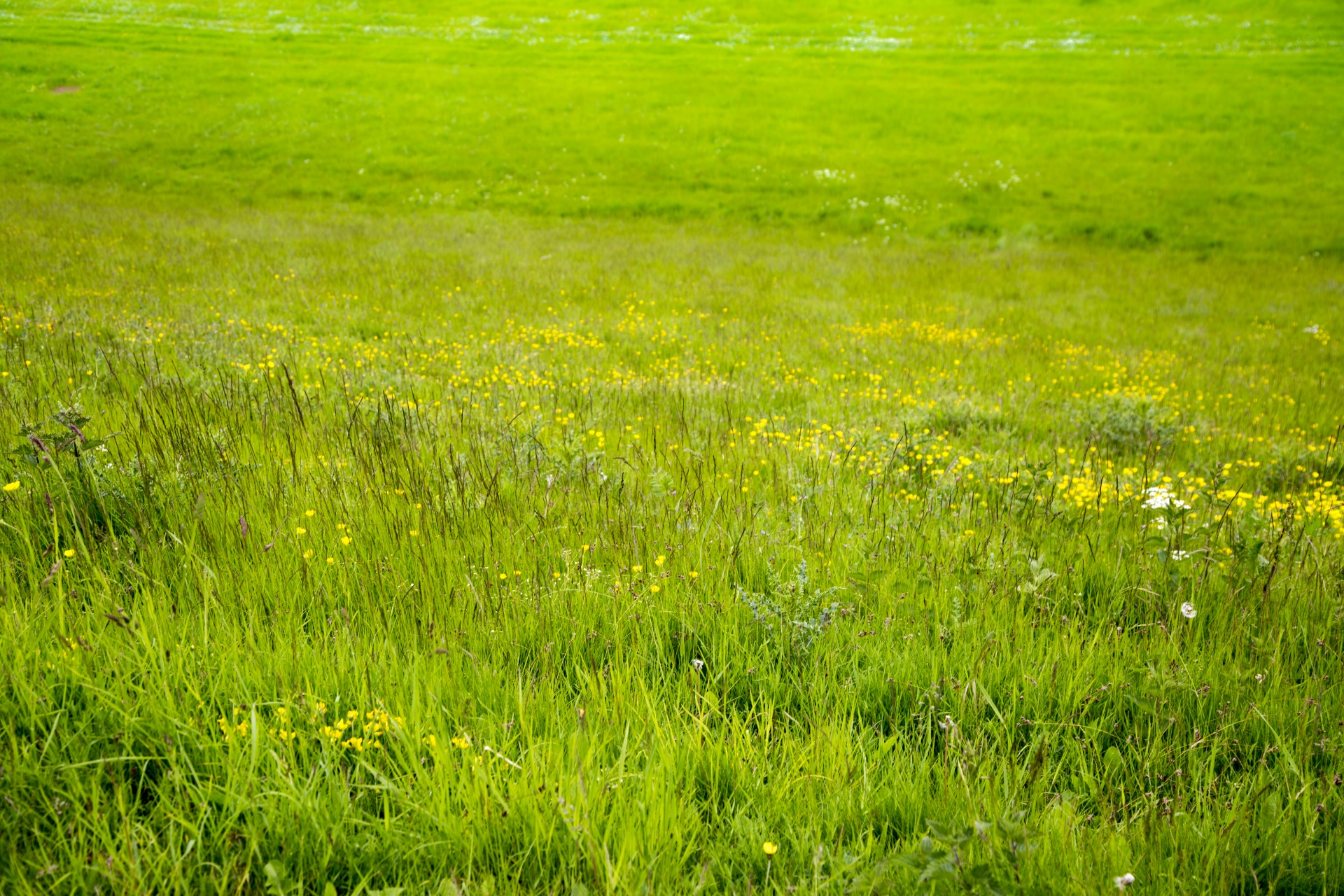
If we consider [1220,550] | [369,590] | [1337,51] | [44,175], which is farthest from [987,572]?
[1337,51]

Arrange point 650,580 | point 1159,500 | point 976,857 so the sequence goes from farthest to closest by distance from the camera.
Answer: point 1159,500, point 650,580, point 976,857

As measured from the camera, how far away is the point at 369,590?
109 inches

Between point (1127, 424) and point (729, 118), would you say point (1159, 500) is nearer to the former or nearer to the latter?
point (1127, 424)

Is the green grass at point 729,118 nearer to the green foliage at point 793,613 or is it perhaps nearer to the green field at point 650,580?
the green field at point 650,580

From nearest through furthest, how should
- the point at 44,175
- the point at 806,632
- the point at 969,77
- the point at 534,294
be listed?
1. the point at 806,632
2. the point at 534,294
3. the point at 44,175
4. the point at 969,77

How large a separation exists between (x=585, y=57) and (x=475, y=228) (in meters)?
26.7

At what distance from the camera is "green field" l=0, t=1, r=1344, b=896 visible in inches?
67.9

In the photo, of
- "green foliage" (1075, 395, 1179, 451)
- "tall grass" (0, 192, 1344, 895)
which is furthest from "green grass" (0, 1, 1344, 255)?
"tall grass" (0, 192, 1344, 895)

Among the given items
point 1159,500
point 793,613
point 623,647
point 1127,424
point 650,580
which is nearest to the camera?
point 623,647

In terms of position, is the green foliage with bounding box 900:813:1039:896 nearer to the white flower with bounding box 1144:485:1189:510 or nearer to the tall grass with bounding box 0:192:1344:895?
the tall grass with bounding box 0:192:1344:895

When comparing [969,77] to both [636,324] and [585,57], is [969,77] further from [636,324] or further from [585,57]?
[636,324]

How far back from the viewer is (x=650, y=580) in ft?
9.42

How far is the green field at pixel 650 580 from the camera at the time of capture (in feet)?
5.66

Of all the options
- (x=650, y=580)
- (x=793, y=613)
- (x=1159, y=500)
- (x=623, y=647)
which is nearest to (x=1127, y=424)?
(x=1159, y=500)
